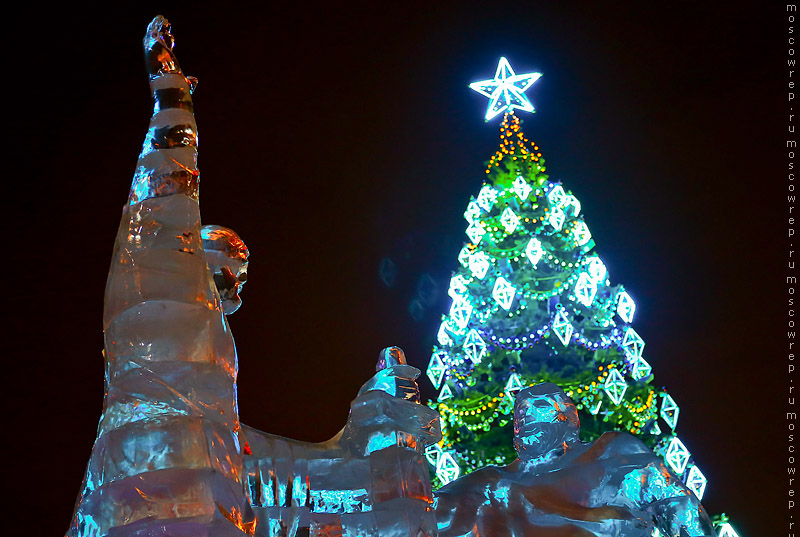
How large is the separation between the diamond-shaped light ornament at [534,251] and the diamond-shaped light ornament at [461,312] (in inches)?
27.6

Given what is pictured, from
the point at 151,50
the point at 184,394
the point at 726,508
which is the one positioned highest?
the point at 726,508

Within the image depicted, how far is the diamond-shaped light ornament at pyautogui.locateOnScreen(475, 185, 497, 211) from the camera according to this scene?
789cm

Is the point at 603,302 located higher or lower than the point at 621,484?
higher

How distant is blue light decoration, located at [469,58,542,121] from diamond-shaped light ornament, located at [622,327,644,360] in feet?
7.97

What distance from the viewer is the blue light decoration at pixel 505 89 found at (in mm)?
8227

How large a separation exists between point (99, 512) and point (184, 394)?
199 millimetres

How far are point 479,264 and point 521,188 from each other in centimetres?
90

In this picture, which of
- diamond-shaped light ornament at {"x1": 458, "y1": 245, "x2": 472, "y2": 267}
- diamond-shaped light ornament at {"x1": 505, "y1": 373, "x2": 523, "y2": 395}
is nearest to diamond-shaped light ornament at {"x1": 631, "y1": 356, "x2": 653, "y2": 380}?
diamond-shaped light ornament at {"x1": 505, "y1": 373, "x2": 523, "y2": 395}

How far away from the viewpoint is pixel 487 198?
7.93 meters

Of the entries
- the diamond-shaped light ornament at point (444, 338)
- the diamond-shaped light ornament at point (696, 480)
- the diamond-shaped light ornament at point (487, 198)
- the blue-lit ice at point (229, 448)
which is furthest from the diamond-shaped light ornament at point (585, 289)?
the blue-lit ice at point (229, 448)

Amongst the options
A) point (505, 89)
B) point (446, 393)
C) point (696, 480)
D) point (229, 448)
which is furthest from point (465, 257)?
point (229, 448)

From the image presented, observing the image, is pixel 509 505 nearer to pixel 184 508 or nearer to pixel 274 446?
pixel 274 446

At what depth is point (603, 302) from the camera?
24.8ft

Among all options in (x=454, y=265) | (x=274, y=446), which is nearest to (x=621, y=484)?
(x=274, y=446)
